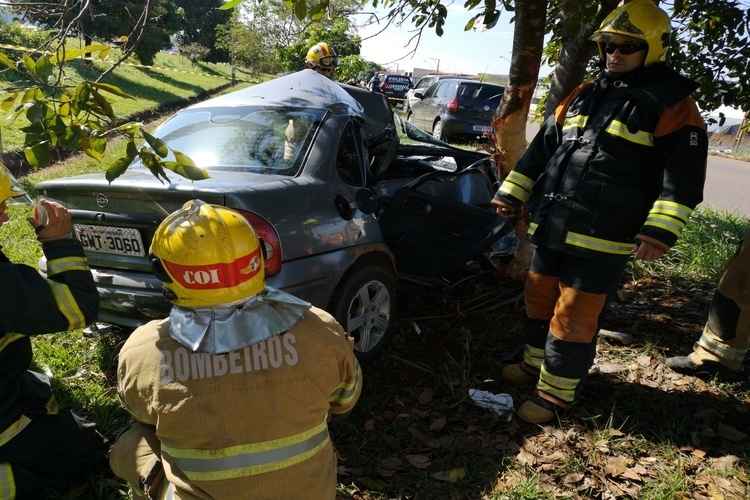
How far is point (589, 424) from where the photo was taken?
2.71m

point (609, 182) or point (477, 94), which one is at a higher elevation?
point (477, 94)

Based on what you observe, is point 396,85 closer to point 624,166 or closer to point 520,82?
point 520,82

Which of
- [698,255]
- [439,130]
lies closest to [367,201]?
[698,255]

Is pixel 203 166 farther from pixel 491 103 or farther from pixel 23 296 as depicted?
pixel 491 103

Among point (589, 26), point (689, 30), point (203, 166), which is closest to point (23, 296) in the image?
point (203, 166)

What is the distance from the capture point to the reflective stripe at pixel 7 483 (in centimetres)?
190

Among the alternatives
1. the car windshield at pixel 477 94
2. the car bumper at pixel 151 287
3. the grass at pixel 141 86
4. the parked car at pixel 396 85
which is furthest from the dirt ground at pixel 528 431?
the parked car at pixel 396 85

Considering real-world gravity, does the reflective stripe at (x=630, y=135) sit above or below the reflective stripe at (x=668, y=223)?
above

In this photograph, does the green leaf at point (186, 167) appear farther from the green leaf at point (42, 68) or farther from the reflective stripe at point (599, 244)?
the reflective stripe at point (599, 244)

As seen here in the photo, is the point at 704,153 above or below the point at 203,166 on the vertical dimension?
above

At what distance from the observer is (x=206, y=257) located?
1299mm

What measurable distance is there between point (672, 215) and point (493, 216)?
142cm

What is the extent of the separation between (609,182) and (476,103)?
10.2 metres

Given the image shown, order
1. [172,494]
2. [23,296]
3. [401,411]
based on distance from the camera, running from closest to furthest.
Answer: [172,494]
[23,296]
[401,411]
